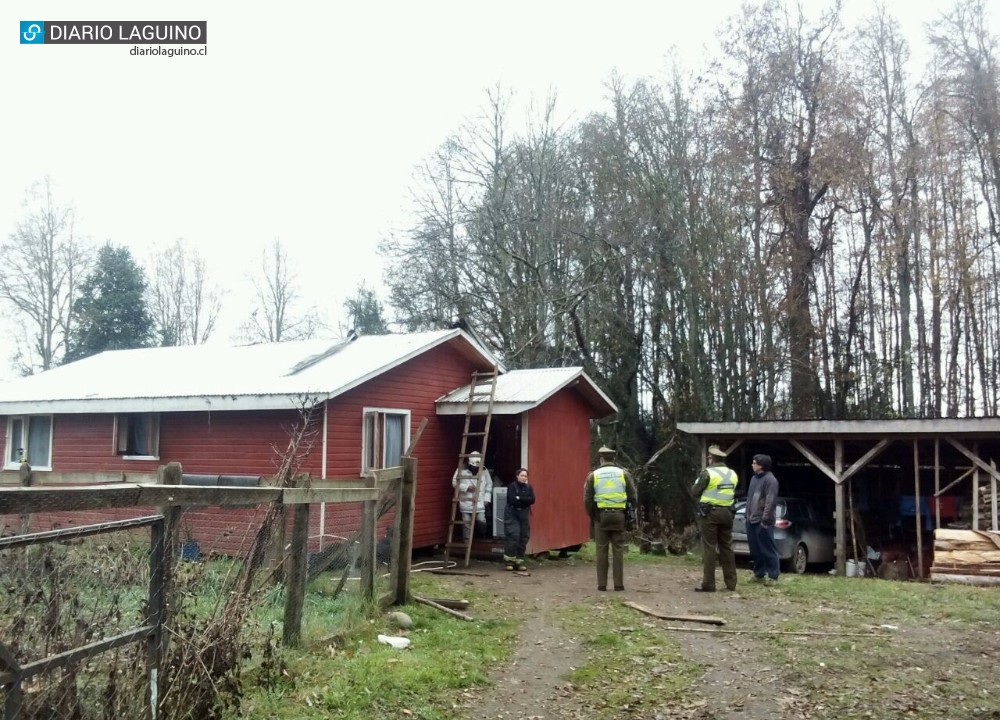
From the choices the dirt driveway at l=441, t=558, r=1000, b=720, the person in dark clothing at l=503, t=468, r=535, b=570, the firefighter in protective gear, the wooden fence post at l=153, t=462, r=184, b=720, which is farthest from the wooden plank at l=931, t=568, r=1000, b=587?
the wooden fence post at l=153, t=462, r=184, b=720

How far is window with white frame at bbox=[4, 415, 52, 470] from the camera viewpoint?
53.8 ft

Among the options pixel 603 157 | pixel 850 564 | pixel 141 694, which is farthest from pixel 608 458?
pixel 603 157

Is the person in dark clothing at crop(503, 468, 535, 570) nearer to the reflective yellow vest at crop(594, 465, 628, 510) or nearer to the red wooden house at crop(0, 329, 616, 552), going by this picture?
the red wooden house at crop(0, 329, 616, 552)

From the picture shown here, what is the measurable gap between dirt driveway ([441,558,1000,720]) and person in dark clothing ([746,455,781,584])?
132 centimetres

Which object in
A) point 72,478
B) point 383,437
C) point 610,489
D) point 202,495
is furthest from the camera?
point 383,437

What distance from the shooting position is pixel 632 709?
618 centimetres

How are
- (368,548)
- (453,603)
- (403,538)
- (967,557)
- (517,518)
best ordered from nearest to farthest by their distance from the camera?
1. (368,548)
2. (403,538)
3. (453,603)
4. (967,557)
5. (517,518)

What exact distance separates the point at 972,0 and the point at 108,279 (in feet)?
101

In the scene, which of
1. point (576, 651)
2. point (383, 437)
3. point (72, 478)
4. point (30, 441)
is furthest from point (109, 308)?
point (576, 651)

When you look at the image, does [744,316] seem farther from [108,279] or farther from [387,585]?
[108,279]

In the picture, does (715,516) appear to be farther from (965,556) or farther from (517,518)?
(965,556)

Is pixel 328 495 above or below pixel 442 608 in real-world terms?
above

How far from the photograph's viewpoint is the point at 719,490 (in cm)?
1156
